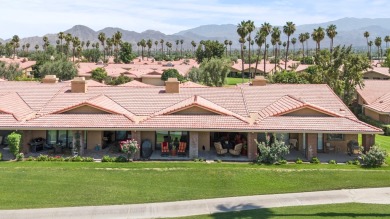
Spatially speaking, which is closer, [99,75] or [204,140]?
[204,140]

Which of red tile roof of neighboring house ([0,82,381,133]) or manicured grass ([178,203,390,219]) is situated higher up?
red tile roof of neighboring house ([0,82,381,133])

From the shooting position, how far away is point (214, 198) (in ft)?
68.9

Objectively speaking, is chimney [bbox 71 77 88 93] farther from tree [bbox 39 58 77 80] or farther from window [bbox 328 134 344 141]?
tree [bbox 39 58 77 80]

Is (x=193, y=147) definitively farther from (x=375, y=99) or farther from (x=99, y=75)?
(x=99, y=75)

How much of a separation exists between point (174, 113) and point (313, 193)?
12242mm

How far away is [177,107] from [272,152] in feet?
24.8

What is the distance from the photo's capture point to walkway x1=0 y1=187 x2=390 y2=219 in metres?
18.8

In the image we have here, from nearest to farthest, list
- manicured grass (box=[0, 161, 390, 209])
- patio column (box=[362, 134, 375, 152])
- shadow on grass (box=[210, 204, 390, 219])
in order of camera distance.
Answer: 1. shadow on grass (box=[210, 204, 390, 219])
2. manicured grass (box=[0, 161, 390, 209])
3. patio column (box=[362, 134, 375, 152])

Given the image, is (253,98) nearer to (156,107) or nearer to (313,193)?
(156,107)

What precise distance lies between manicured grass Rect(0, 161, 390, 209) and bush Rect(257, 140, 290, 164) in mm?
890

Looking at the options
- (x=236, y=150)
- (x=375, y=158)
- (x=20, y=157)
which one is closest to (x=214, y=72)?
(x=236, y=150)

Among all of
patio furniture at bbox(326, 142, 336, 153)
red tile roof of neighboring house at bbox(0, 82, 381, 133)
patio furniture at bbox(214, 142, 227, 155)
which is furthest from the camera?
patio furniture at bbox(326, 142, 336, 153)

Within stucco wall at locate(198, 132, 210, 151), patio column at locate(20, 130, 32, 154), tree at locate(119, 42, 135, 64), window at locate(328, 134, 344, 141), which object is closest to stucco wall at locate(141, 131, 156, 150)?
stucco wall at locate(198, 132, 210, 151)

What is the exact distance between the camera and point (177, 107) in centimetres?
3125
